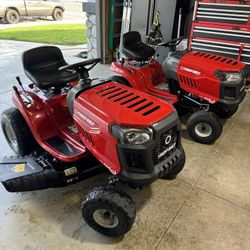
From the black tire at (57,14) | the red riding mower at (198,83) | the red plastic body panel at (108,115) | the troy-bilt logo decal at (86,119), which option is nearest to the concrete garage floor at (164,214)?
the red riding mower at (198,83)

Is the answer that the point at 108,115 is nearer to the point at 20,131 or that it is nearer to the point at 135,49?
the point at 20,131

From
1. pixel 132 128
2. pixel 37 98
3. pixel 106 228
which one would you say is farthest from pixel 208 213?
pixel 37 98

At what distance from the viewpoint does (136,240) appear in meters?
1.36

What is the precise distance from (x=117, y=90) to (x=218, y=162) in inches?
40.1

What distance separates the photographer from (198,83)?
6.89 ft

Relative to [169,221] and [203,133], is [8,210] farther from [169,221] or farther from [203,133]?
[203,133]

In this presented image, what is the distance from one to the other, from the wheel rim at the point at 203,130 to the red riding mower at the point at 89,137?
23.4 inches

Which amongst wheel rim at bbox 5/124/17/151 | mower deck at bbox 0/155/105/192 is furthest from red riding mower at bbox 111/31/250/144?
wheel rim at bbox 5/124/17/151

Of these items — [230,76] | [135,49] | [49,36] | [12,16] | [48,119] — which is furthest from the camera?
[12,16]

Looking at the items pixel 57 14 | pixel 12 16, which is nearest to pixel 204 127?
pixel 12 16

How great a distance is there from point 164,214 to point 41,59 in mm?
1354

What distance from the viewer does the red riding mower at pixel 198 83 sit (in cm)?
200

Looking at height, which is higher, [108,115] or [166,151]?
[108,115]

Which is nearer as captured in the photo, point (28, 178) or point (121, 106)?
point (121, 106)
